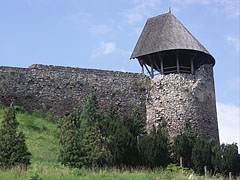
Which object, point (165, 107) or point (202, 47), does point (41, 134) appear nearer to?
point (165, 107)

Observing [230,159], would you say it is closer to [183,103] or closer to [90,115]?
[183,103]

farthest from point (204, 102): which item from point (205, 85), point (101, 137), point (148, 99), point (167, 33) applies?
point (101, 137)

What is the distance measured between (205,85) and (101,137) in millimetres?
9231

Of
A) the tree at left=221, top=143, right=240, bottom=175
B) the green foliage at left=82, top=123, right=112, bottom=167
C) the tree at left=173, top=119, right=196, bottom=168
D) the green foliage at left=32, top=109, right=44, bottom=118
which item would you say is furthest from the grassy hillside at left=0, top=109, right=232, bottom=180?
the tree at left=221, top=143, right=240, bottom=175

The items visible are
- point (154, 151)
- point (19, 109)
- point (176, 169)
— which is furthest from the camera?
point (19, 109)

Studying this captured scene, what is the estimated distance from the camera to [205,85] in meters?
22.3

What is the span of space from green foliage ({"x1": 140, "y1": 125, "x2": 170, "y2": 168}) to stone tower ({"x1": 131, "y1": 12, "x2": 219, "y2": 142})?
4.12 metres

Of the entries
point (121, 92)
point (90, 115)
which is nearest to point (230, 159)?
point (90, 115)

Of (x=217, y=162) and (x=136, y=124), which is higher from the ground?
(x=136, y=124)

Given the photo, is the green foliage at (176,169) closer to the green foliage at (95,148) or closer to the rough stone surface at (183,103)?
the green foliage at (95,148)

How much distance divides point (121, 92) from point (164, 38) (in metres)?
3.99

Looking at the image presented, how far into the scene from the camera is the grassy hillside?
11.8 m

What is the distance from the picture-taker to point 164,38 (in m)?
22.7

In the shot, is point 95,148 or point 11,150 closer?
point 11,150
